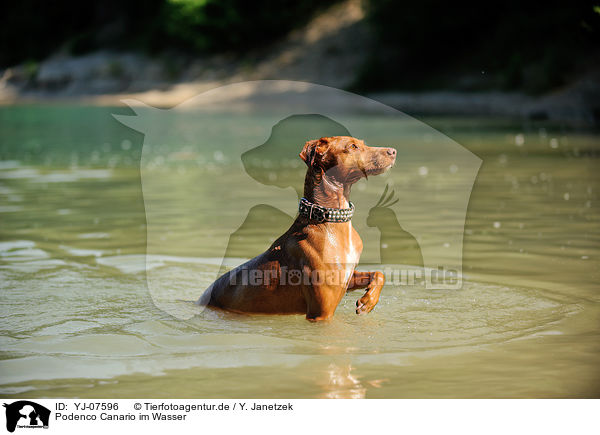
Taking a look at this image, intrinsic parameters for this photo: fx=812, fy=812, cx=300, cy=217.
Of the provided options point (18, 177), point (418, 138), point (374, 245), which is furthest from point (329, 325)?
point (418, 138)

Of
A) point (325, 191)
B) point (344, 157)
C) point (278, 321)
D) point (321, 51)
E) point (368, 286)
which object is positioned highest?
point (321, 51)

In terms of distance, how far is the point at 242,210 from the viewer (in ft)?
40.8

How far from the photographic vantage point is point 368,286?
6367 millimetres

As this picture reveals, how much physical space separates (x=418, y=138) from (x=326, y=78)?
81.5 ft

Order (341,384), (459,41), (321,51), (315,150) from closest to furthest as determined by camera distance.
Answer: (341,384) → (315,150) → (459,41) → (321,51)

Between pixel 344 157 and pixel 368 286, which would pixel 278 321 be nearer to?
pixel 368 286

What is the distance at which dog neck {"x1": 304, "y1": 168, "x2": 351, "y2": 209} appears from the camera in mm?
6141

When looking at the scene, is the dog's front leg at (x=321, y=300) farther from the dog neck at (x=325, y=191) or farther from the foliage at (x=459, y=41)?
the foliage at (x=459, y=41)

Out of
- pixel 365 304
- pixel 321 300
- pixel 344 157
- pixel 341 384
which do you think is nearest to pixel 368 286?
pixel 365 304

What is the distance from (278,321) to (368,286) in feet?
2.60

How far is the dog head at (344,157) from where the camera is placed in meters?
6.02
